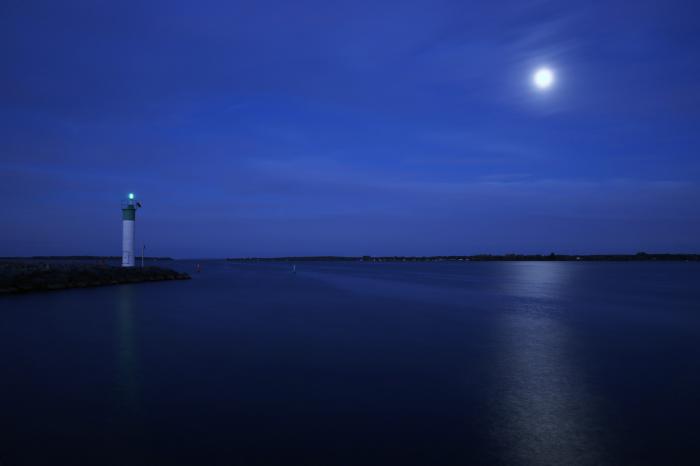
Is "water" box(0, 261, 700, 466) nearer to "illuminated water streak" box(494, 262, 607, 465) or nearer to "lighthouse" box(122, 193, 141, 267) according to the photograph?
"illuminated water streak" box(494, 262, 607, 465)

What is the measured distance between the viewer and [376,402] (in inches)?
291

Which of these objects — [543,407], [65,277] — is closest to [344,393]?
[543,407]

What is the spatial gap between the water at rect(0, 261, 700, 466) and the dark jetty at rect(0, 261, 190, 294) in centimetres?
1309

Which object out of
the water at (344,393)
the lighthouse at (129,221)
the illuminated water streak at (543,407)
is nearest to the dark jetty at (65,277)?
the lighthouse at (129,221)

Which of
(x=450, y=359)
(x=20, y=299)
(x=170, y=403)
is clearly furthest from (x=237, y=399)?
(x=20, y=299)

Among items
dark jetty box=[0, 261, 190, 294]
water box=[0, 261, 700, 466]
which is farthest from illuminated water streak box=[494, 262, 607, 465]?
dark jetty box=[0, 261, 190, 294]

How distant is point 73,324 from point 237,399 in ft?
37.5

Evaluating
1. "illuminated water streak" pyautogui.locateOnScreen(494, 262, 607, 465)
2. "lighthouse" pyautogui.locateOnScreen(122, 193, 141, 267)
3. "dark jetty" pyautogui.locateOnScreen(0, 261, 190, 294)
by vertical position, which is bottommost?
"illuminated water streak" pyautogui.locateOnScreen(494, 262, 607, 465)

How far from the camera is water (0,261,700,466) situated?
546cm

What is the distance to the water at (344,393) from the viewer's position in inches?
215

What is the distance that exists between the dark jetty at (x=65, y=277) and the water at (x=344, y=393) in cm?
1309

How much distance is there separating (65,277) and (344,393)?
102 feet

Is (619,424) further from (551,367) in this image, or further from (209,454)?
(209,454)

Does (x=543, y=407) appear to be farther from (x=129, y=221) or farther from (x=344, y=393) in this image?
(x=129, y=221)
